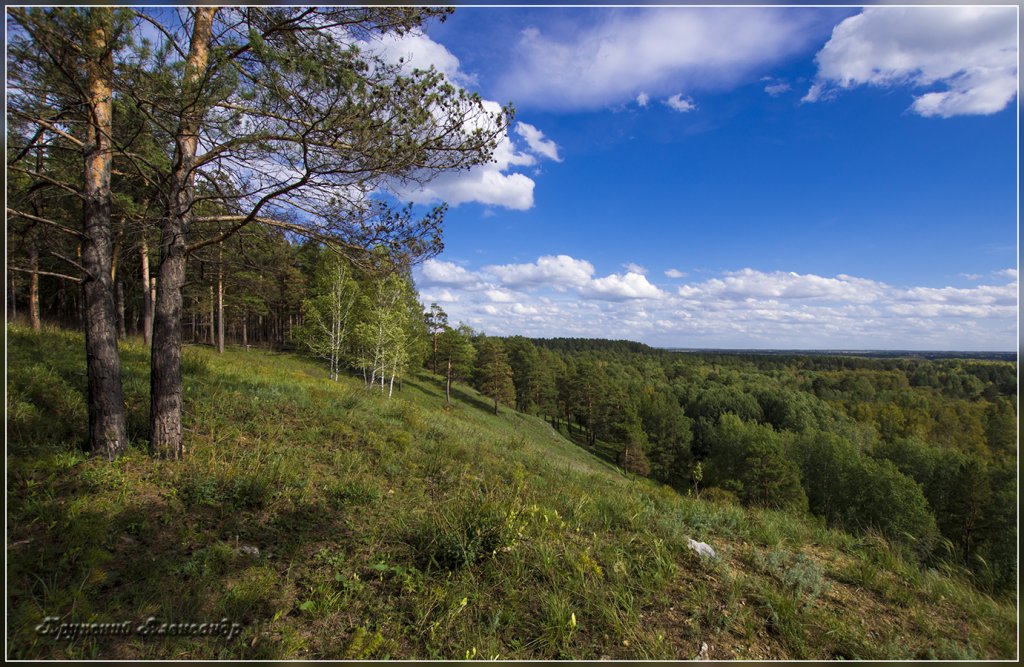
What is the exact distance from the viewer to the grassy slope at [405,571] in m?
2.79

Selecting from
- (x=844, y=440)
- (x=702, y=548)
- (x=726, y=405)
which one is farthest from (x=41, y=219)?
(x=726, y=405)

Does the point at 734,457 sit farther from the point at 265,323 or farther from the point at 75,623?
the point at 265,323

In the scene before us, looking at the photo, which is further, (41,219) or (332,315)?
(332,315)

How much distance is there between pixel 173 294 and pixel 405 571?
192 inches

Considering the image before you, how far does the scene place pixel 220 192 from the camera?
5.82 m

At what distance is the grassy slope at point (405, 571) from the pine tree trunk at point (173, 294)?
393 millimetres

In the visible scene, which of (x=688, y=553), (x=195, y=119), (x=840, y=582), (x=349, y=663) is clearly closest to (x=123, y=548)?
(x=349, y=663)

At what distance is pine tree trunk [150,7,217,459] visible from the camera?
4.90 metres

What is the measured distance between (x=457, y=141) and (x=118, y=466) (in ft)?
18.7

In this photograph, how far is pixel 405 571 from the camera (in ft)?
11.1

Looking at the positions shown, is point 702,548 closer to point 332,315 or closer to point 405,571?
point 405,571

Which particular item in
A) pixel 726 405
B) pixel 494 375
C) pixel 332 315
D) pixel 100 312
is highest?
pixel 332 315

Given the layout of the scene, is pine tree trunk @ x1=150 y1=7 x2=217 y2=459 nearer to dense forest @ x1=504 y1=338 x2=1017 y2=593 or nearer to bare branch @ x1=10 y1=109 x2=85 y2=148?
bare branch @ x1=10 y1=109 x2=85 y2=148

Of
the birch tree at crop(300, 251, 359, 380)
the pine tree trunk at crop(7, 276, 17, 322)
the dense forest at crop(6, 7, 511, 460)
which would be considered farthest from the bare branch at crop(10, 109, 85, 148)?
the birch tree at crop(300, 251, 359, 380)
